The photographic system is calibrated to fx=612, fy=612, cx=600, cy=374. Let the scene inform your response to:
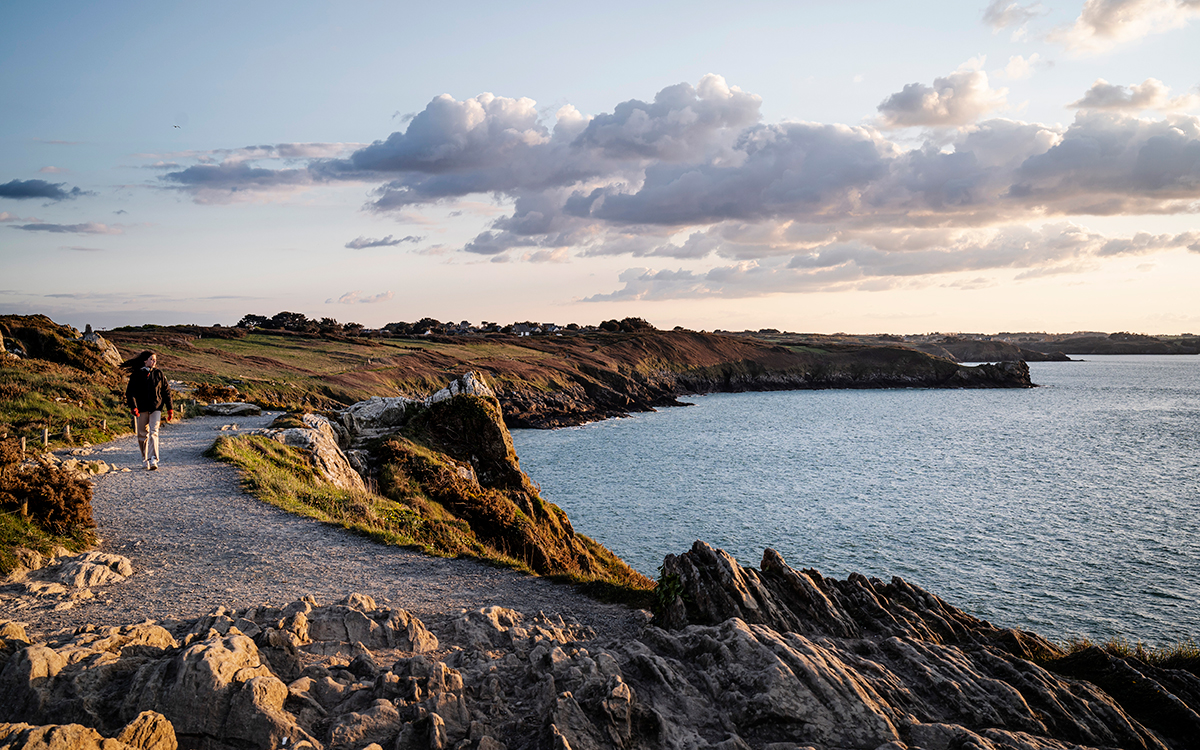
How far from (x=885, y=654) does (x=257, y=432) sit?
23.3 metres

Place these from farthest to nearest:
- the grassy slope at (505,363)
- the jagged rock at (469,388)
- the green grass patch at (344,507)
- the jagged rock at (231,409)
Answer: the grassy slope at (505,363) < the jagged rock at (231,409) < the jagged rock at (469,388) < the green grass patch at (344,507)

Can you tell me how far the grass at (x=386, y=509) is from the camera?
14.9m

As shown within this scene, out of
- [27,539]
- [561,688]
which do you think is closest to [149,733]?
[561,688]

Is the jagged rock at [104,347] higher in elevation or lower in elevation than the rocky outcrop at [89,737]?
higher

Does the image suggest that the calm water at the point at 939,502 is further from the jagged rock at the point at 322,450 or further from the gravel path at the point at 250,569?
the gravel path at the point at 250,569

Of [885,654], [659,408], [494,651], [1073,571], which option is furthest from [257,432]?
[659,408]

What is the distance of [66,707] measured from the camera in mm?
6328

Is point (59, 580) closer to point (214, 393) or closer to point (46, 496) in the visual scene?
point (46, 496)

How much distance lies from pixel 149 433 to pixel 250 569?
9.03 m

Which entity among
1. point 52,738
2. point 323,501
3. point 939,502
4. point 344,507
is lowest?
point 939,502

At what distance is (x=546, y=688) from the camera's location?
304 inches

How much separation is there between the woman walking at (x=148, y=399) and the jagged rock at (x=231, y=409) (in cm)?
1347

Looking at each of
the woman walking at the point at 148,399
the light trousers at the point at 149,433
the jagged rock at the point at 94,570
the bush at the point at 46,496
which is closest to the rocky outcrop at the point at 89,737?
the jagged rock at the point at 94,570

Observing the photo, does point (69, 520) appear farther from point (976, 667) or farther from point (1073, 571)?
point (1073, 571)
